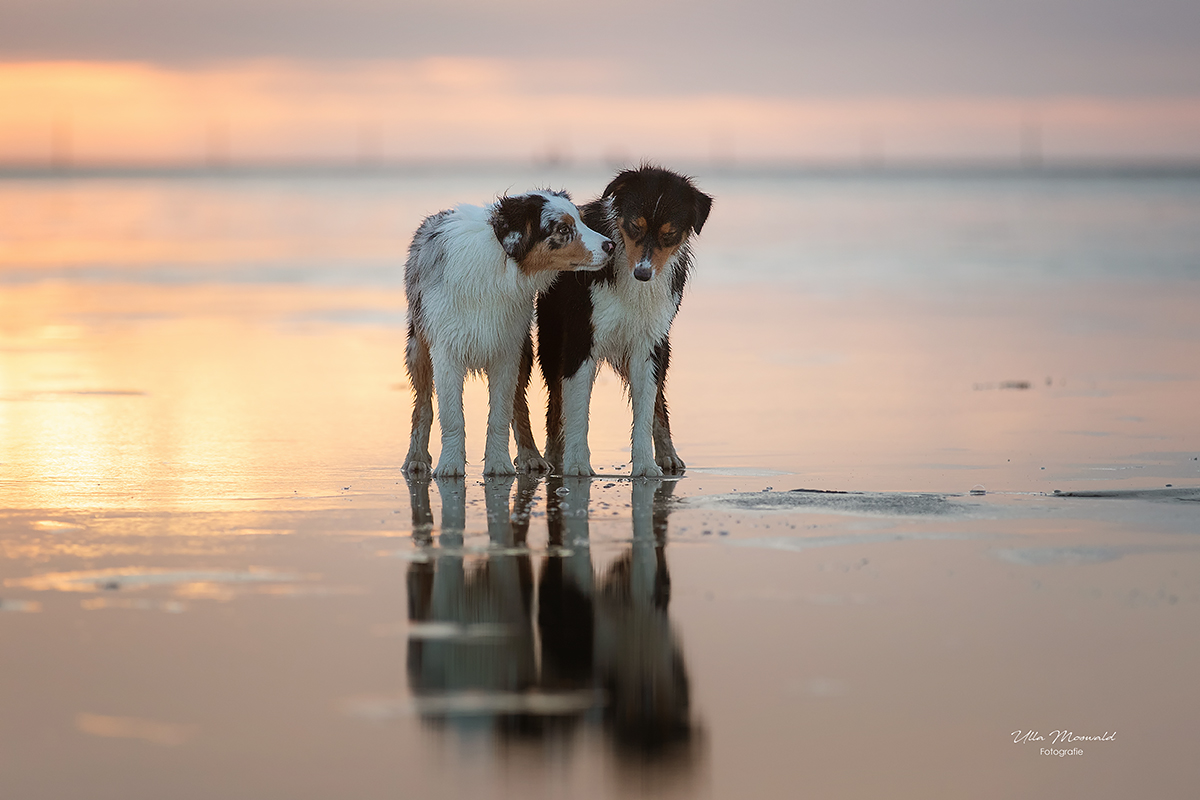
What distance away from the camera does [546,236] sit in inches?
357

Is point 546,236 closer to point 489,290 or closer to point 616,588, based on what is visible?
point 489,290

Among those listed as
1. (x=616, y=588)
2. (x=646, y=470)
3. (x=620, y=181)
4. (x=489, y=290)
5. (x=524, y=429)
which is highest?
(x=620, y=181)

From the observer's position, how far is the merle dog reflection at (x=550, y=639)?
4.81m

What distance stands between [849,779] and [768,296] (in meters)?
20.8

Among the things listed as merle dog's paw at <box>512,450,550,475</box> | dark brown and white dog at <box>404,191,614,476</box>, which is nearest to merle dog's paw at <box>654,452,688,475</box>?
merle dog's paw at <box>512,450,550,475</box>

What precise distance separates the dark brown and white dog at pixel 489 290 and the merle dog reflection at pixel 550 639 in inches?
65.6

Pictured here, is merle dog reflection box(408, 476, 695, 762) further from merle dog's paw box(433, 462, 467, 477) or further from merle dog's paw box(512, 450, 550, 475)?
merle dog's paw box(512, 450, 550, 475)

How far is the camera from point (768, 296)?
24.9m

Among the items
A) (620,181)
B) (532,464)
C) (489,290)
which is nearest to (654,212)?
(620,181)

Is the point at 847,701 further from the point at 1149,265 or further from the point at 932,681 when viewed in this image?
the point at 1149,265

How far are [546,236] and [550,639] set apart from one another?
395 cm

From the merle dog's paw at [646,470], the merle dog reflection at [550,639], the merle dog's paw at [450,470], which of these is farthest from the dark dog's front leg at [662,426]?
the merle dog reflection at [550,639]

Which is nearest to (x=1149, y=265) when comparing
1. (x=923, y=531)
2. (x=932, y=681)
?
(x=923, y=531)

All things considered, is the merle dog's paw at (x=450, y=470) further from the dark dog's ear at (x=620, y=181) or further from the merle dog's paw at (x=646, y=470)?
the dark dog's ear at (x=620, y=181)
